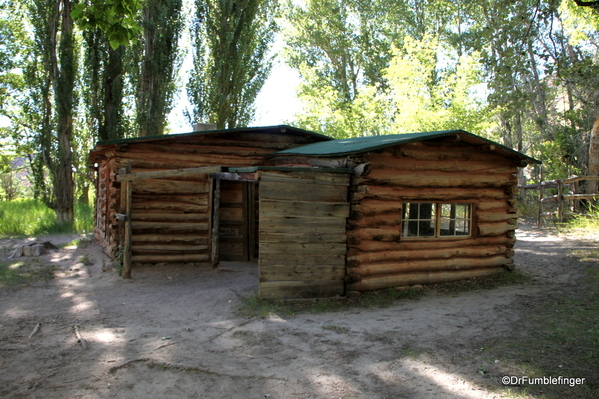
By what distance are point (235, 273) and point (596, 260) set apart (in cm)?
830

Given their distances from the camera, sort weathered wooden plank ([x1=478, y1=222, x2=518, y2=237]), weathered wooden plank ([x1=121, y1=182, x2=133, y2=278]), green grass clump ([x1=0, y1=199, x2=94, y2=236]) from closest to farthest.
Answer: weathered wooden plank ([x1=121, y1=182, x2=133, y2=278]), weathered wooden plank ([x1=478, y1=222, x2=518, y2=237]), green grass clump ([x1=0, y1=199, x2=94, y2=236])

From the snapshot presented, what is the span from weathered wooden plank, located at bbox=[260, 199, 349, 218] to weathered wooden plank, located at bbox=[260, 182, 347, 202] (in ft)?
0.24

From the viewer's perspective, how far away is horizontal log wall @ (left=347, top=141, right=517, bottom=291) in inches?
316

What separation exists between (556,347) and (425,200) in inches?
153

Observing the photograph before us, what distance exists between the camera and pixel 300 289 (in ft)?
25.1

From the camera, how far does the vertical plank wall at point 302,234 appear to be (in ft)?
24.5

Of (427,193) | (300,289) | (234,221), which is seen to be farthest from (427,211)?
(234,221)

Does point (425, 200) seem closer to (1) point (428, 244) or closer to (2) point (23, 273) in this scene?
(1) point (428, 244)

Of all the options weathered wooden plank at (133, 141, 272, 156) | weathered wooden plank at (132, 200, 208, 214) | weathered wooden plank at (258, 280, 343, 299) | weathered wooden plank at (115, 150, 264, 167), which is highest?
weathered wooden plank at (133, 141, 272, 156)

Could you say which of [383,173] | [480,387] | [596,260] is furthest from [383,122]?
[480,387]

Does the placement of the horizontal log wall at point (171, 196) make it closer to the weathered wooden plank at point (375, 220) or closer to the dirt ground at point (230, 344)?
the dirt ground at point (230, 344)

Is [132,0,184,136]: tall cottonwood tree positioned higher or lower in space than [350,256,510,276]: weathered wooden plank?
higher

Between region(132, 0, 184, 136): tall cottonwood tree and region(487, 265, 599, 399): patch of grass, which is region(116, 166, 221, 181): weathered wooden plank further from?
region(132, 0, 184, 136): tall cottonwood tree

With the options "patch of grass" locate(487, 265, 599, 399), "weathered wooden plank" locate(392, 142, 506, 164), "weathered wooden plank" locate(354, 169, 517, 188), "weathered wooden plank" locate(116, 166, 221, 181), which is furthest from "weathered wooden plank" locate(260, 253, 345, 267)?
"patch of grass" locate(487, 265, 599, 399)
